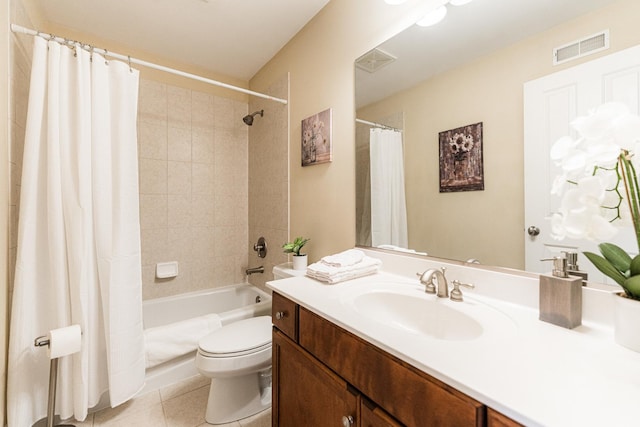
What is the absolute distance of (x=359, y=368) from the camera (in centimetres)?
73

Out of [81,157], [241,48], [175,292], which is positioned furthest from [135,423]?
[241,48]

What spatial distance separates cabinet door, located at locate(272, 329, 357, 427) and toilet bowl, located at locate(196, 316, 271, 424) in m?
0.32

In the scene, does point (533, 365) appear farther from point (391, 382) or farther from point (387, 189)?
point (387, 189)

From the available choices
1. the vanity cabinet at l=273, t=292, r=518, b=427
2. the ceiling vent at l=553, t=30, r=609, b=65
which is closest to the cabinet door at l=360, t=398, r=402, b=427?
the vanity cabinet at l=273, t=292, r=518, b=427

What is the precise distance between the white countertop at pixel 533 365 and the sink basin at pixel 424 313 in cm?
3

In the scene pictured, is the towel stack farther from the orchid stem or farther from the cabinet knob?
the orchid stem

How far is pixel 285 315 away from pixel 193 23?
205 cm

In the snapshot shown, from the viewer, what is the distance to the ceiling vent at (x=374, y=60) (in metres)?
1.34

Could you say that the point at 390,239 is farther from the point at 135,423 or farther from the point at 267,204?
the point at 135,423

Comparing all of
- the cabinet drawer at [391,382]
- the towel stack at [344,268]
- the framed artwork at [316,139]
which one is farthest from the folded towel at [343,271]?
the framed artwork at [316,139]

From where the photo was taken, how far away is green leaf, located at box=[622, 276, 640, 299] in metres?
0.59

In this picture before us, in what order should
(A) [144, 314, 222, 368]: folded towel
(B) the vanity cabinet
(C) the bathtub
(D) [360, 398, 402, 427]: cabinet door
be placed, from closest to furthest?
(B) the vanity cabinet
(D) [360, 398, 402, 427]: cabinet door
(A) [144, 314, 222, 368]: folded towel
(C) the bathtub

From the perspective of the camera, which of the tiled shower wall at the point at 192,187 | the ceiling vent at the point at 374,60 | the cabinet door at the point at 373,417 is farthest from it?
the tiled shower wall at the point at 192,187

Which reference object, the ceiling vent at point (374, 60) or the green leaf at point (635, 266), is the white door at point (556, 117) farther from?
the ceiling vent at point (374, 60)
